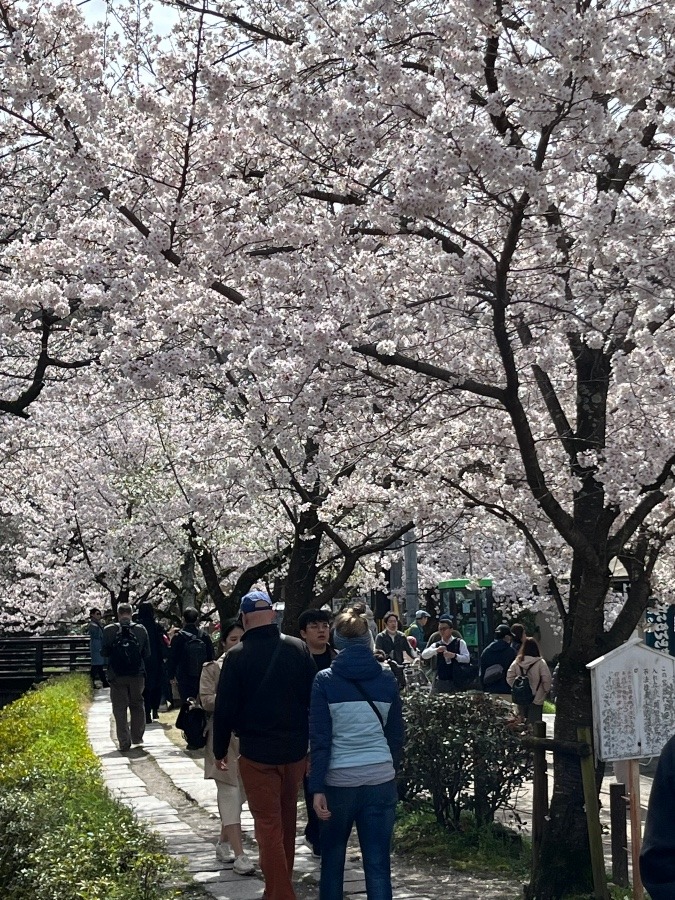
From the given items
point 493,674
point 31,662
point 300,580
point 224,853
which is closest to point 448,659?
point 493,674

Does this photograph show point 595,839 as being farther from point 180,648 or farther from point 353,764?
point 180,648

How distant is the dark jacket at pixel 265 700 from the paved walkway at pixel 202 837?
3.21 ft

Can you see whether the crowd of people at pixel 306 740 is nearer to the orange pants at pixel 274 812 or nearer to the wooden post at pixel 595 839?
the orange pants at pixel 274 812

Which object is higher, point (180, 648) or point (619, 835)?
point (180, 648)

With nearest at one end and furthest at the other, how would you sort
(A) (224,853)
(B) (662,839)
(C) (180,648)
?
(B) (662,839) < (A) (224,853) < (C) (180,648)

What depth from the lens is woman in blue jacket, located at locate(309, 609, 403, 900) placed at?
591 centimetres

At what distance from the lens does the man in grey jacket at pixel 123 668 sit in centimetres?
1448

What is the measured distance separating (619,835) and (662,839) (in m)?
4.98

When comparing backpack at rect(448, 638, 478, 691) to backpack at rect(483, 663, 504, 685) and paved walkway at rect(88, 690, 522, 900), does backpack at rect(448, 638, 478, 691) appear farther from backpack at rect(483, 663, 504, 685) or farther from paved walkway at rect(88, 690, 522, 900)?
paved walkway at rect(88, 690, 522, 900)

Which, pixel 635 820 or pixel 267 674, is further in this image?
pixel 267 674

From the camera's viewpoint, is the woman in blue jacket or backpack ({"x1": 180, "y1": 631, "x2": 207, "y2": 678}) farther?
backpack ({"x1": 180, "y1": 631, "x2": 207, "y2": 678})

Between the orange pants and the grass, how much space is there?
192 cm

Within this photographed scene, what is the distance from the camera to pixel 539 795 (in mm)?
7395

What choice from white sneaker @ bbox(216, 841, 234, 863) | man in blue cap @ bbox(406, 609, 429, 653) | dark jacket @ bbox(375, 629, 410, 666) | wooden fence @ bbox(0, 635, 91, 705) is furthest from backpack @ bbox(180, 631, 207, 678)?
wooden fence @ bbox(0, 635, 91, 705)
